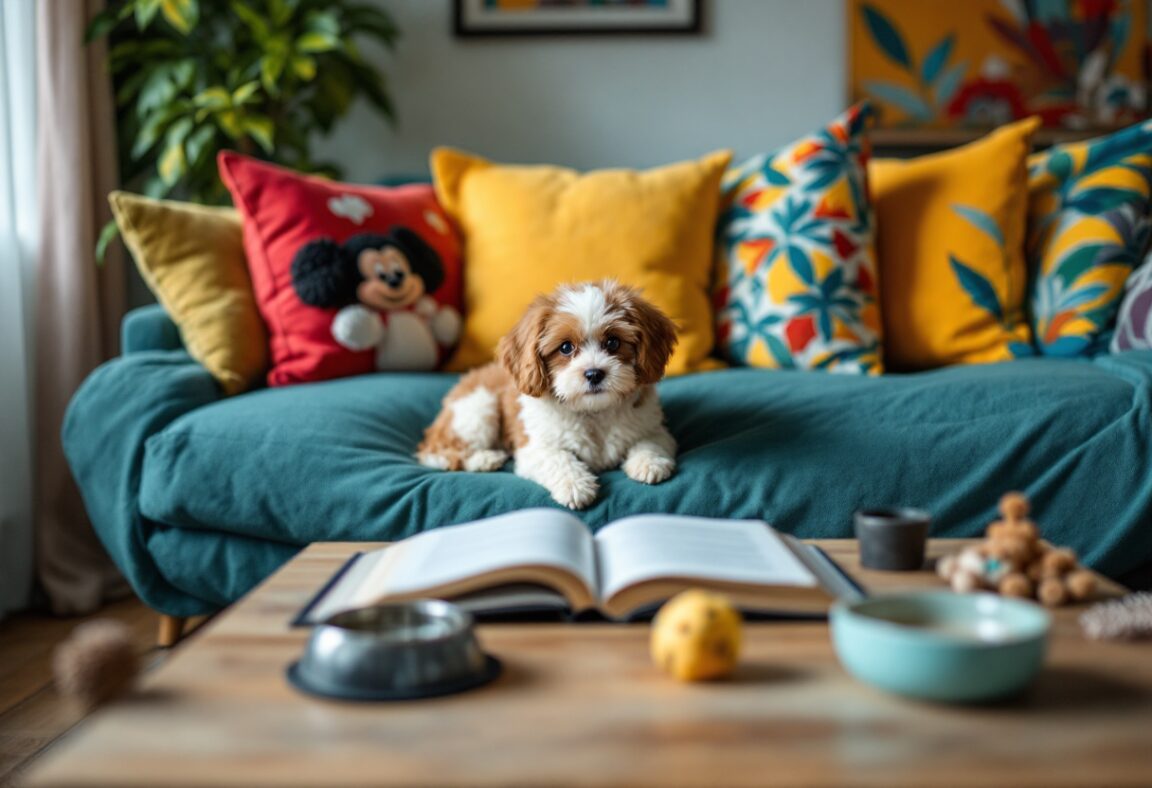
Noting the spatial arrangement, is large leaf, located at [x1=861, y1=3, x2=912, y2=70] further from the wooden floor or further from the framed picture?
the wooden floor

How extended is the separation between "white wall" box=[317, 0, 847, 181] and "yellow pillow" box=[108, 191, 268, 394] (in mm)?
1110

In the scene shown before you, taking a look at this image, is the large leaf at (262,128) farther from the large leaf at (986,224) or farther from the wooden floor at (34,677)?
the large leaf at (986,224)

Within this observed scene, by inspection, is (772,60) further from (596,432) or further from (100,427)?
(100,427)

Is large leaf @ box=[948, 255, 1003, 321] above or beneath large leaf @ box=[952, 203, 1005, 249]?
beneath

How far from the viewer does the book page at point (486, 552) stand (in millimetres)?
1003

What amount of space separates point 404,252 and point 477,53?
117cm

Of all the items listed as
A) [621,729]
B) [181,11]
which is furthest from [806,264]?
[621,729]

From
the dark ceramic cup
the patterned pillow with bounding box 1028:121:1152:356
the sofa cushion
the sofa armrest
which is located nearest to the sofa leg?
the sofa cushion

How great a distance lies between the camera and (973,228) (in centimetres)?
243

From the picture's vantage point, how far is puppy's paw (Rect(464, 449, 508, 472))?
1900mm

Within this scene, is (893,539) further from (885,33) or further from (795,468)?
(885,33)

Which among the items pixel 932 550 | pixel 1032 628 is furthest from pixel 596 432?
pixel 1032 628

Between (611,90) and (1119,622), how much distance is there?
106 inches

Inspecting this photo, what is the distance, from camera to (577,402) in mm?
1758
